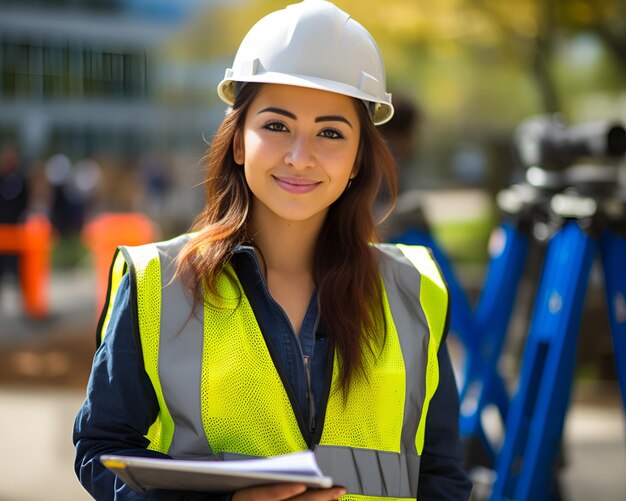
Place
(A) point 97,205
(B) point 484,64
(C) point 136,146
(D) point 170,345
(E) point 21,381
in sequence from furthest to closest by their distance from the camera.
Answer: (C) point 136,146
(A) point 97,205
(B) point 484,64
(E) point 21,381
(D) point 170,345

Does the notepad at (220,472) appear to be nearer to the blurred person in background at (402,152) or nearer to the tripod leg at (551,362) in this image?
the tripod leg at (551,362)

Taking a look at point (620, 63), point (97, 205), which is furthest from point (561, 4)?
point (97, 205)

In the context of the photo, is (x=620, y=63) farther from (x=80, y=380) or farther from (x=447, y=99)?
(x=80, y=380)

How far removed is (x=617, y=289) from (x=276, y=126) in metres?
1.63

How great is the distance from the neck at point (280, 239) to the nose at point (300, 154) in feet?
0.57

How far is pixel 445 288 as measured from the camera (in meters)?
2.14

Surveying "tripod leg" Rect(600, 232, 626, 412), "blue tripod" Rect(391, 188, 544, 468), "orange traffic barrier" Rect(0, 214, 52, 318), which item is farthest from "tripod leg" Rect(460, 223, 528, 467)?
"orange traffic barrier" Rect(0, 214, 52, 318)

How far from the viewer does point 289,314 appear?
2043mm

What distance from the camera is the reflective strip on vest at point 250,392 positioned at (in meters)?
1.87

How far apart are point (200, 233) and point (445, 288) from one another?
51cm

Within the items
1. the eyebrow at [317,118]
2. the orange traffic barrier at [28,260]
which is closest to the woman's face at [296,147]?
the eyebrow at [317,118]

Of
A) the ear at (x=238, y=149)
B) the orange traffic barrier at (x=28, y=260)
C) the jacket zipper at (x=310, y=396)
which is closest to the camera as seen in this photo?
the jacket zipper at (x=310, y=396)

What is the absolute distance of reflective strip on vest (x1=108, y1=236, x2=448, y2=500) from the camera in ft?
6.14

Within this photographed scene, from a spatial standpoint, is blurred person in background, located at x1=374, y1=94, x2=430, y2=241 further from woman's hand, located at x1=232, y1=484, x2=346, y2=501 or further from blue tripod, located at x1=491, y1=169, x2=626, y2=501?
woman's hand, located at x1=232, y1=484, x2=346, y2=501
